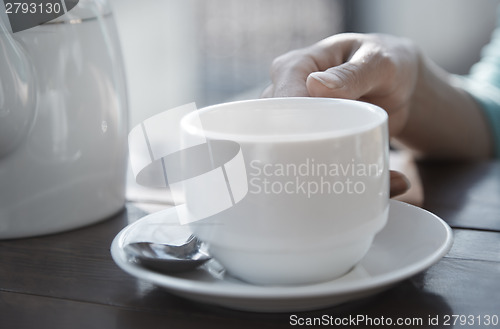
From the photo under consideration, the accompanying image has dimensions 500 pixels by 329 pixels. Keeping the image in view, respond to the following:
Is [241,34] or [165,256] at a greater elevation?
[165,256]

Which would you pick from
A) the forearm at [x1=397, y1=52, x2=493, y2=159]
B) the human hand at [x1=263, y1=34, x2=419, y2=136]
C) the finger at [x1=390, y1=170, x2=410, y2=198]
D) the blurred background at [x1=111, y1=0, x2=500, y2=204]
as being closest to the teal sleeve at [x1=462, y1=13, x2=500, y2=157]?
the forearm at [x1=397, y1=52, x2=493, y2=159]

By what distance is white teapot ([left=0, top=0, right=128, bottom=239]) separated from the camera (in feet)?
1.49

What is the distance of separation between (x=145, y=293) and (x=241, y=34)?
2420mm

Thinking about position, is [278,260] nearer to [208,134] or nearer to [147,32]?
[208,134]

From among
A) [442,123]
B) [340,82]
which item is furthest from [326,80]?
[442,123]

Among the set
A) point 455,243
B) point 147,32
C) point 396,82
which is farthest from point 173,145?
point 147,32

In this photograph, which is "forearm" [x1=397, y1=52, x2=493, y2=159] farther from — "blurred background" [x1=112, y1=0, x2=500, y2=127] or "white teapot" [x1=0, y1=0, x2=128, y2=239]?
"blurred background" [x1=112, y1=0, x2=500, y2=127]

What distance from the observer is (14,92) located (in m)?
0.45

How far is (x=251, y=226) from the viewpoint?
324 millimetres

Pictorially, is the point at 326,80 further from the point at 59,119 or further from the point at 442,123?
the point at 442,123

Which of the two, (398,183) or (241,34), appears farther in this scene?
(241,34)

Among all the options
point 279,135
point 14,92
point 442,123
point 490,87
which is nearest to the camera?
point 279,135

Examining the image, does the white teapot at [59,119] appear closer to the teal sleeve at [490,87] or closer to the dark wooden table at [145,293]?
the dark wooden table at [145,293]

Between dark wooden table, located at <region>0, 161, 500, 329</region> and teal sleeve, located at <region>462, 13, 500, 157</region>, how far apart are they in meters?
0.35
